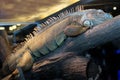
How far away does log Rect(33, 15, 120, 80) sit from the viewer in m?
2.15

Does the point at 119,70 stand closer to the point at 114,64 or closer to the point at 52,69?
the point at 114,64

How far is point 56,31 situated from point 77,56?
14.0 inches

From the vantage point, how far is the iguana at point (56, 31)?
2322 millimetres

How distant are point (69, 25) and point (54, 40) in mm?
212

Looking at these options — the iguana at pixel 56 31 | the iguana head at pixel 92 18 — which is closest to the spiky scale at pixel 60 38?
the iguana at pixel 56 31

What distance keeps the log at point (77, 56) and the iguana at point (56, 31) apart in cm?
7

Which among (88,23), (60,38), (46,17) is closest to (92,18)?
(88,23)

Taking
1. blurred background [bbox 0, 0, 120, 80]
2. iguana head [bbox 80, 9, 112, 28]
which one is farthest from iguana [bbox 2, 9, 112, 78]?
blurred background [bbox 0, 0, 120, 80]

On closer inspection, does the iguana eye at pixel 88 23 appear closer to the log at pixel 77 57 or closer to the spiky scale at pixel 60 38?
the log at pixel 77 57

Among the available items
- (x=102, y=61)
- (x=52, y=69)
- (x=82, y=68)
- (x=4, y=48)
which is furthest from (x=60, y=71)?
(x=4, y=48)

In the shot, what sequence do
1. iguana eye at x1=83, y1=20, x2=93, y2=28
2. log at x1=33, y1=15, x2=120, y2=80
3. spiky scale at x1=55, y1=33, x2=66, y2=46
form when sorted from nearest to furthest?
log at x1=33, y1=15, x2=120, y2=80 < iguana eye at x1=83, y1=20, x2=93, y2=28 < spiky scale at x1=55, y1=33, x2=66, y2=46

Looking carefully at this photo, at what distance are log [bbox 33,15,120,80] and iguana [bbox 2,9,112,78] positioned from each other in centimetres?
7

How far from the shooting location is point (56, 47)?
8.07 feet

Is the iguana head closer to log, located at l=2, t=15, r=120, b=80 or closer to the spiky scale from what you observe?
log, located at l=2, t=15, r=120, b=80
